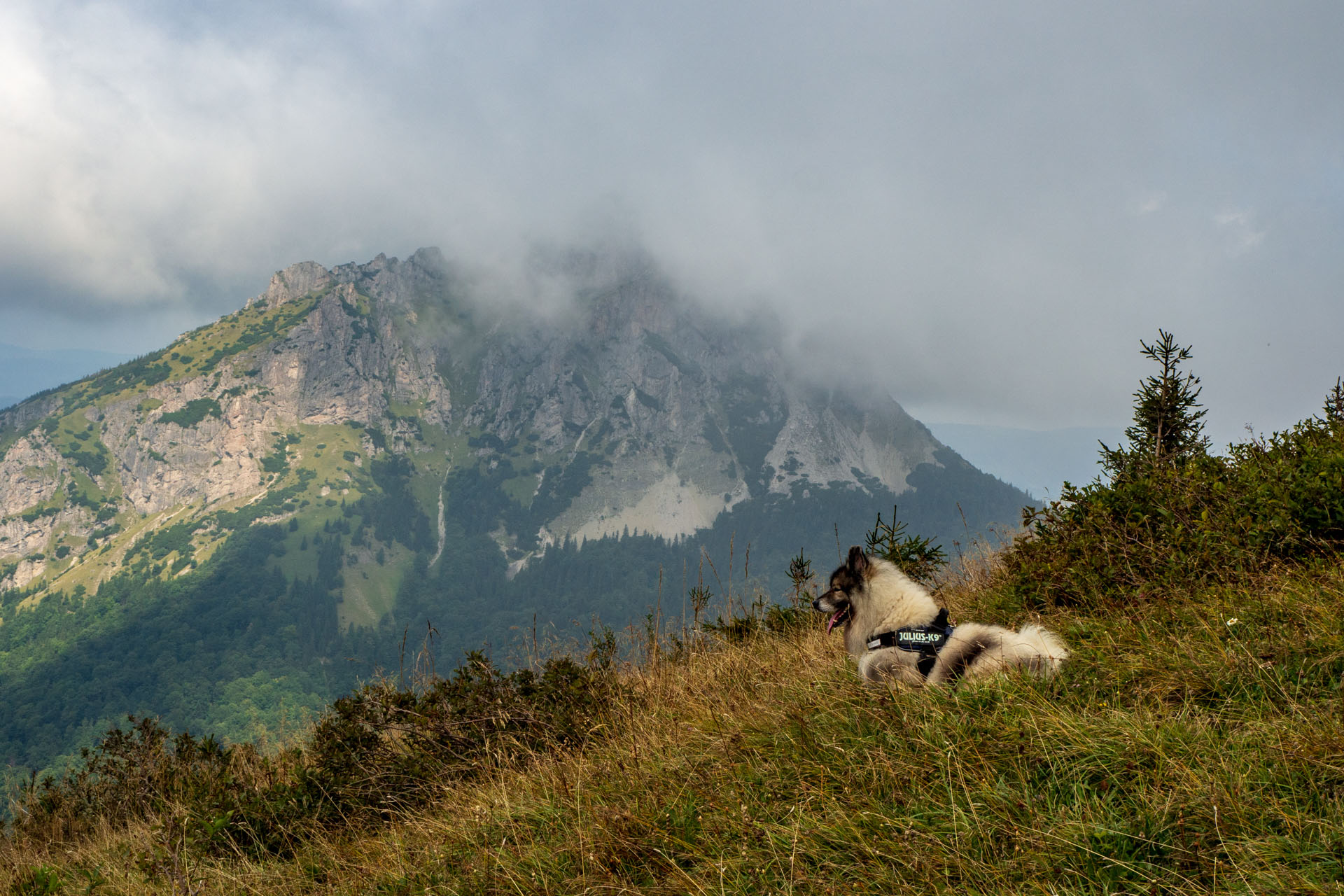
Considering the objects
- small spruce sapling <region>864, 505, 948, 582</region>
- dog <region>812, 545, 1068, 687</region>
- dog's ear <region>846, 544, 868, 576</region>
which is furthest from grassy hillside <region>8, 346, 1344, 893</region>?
dog's ear <region>846, 544, 868, 576</region>

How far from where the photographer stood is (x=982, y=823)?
2.92 meters

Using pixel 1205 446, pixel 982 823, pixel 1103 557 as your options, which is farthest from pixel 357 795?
pixel 1205 446

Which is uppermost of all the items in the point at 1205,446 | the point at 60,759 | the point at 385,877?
the point at 1205,446

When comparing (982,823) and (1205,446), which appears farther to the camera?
(1205,446)

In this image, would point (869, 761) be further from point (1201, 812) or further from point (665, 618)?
point (665, 618)

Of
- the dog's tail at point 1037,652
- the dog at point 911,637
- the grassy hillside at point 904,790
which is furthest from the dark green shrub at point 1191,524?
the dog at point 911,637

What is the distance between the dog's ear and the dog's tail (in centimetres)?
126

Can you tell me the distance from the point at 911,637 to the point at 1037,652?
837mm

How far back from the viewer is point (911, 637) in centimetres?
490

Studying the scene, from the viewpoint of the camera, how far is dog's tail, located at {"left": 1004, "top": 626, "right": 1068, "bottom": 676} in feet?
14.2

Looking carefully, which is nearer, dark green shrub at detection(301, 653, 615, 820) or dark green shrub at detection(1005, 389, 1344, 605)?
dark green shrub at detection(1005, 389, 1344, 605)

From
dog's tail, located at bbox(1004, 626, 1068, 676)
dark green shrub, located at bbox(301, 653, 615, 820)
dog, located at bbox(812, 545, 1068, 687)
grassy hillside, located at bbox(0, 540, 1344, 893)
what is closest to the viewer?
grassy hillside, located at bbox(0, 540, 1344, 893)

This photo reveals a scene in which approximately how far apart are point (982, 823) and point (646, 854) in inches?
69.0

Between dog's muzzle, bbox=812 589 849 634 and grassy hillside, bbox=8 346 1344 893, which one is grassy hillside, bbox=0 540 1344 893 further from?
dog's muzzle, bbox=812 589 849 634
